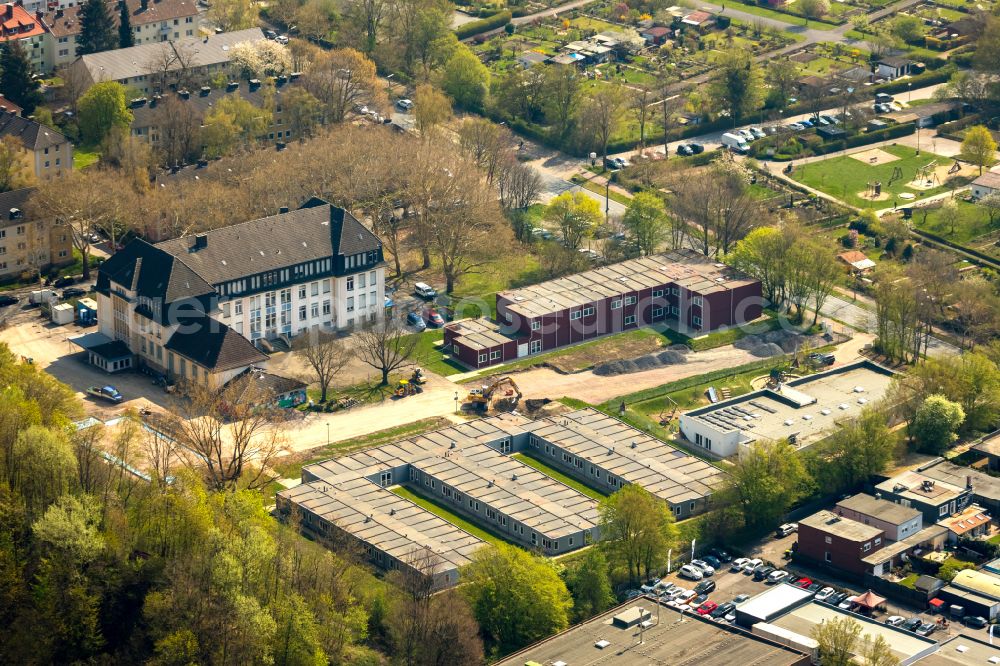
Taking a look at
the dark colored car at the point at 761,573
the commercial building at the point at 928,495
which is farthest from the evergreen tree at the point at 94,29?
the dark colored car at the point at 761,573

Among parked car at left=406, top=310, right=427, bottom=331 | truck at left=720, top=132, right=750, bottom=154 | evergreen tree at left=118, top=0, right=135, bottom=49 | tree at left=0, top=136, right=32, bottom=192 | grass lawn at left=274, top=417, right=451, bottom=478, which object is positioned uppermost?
evergreen tree at left=118, top=0, right=135, bottom=49

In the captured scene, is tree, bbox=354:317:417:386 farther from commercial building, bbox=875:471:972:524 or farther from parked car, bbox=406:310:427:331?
commercial building, bbox=875:471:972:524

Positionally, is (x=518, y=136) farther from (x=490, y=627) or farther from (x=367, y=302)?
(x=490, y=627)

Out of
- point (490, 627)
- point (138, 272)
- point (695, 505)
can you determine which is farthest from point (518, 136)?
point (490, 627)

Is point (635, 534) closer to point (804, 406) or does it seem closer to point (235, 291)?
point (804, 406)

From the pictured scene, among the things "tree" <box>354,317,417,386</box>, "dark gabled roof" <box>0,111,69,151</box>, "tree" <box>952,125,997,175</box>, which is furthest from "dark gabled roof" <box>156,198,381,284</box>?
"tree" <box>952,125,997,175</box>

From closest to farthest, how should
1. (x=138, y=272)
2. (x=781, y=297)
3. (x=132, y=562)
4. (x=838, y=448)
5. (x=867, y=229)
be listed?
(x=132, y=562) → (x=838, y=448) → (x=138, y=272) → (x=781, y=297) → (x=867, y=229)

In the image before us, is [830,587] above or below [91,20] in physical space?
below
